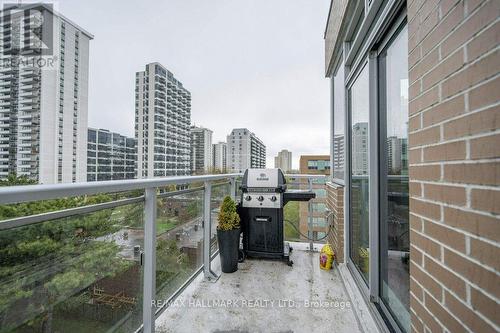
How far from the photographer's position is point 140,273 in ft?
5.61

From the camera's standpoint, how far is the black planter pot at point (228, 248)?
2.80 metres

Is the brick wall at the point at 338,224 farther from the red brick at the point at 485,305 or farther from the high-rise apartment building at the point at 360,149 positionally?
the red brick at the point at 485,305

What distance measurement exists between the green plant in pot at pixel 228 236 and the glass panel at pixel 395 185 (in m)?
1.60

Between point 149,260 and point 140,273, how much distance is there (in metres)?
0.11

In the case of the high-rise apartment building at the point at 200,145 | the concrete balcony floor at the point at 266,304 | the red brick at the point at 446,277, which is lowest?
the concrete balcony floor at the point at 266,304

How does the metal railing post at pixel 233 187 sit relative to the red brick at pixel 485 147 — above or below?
below

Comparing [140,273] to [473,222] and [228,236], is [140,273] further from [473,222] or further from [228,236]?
[473,222]

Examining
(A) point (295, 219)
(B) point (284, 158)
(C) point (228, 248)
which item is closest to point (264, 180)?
(C) point (228, 248)

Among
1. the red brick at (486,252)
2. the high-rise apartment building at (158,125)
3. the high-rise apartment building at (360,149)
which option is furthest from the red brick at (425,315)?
the high-rise apartment building at (158,125)

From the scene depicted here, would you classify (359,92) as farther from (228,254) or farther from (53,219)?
(53,219)

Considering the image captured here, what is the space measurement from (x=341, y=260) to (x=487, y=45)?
292 centimetres

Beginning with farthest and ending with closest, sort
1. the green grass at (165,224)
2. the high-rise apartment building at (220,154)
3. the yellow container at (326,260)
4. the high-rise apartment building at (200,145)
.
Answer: the high-rise apartment building at (200,145), the high-rise apartment building at (220,154), the yellow container at (326,260), the green grass at (165,224)

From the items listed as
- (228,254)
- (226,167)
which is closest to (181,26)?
(228,254)

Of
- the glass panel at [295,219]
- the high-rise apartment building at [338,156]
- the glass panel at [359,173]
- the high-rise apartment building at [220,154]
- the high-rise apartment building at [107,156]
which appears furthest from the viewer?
the high-rise apartment building at [220,154]
